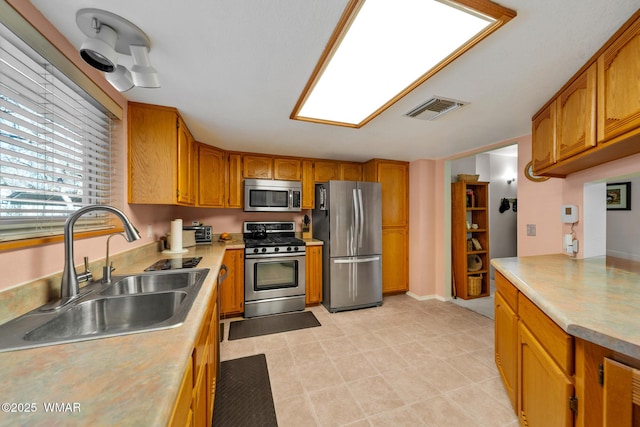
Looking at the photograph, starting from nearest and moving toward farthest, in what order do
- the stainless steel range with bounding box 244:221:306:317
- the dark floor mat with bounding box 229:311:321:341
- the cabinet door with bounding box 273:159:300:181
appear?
the dark floor mat with bounding box 229:311:321:341 < the stainless steel range with bounding box 244:221:306:317 < the cabinet door with bounding box 273:159:300:181

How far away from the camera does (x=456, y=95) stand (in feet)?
5.61

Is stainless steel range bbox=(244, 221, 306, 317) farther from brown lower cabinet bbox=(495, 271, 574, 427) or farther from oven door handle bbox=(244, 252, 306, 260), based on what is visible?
brown lower cabinet bbox=(495, 271, 574, 427)

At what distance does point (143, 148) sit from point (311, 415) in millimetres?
2245

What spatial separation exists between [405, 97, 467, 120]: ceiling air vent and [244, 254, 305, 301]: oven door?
7.02 ft

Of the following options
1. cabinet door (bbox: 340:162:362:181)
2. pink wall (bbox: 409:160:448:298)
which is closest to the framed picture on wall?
pink wall (bbox: 409:160:448:298)

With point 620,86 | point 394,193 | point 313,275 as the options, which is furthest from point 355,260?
point 620,86

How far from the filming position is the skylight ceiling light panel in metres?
1.01

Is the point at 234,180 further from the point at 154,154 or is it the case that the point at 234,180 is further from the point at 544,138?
the point at 544,138

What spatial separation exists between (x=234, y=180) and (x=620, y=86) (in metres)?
3.39

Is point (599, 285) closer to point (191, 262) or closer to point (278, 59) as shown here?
point (278, 59)

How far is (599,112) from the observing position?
1.31m

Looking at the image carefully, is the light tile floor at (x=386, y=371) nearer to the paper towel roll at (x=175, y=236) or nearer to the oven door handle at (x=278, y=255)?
the oven door handle at (x=278, y=255)

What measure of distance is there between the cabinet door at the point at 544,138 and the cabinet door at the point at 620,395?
1482mm

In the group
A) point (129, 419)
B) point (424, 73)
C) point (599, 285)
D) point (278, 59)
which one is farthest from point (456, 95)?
point (129, 419)
